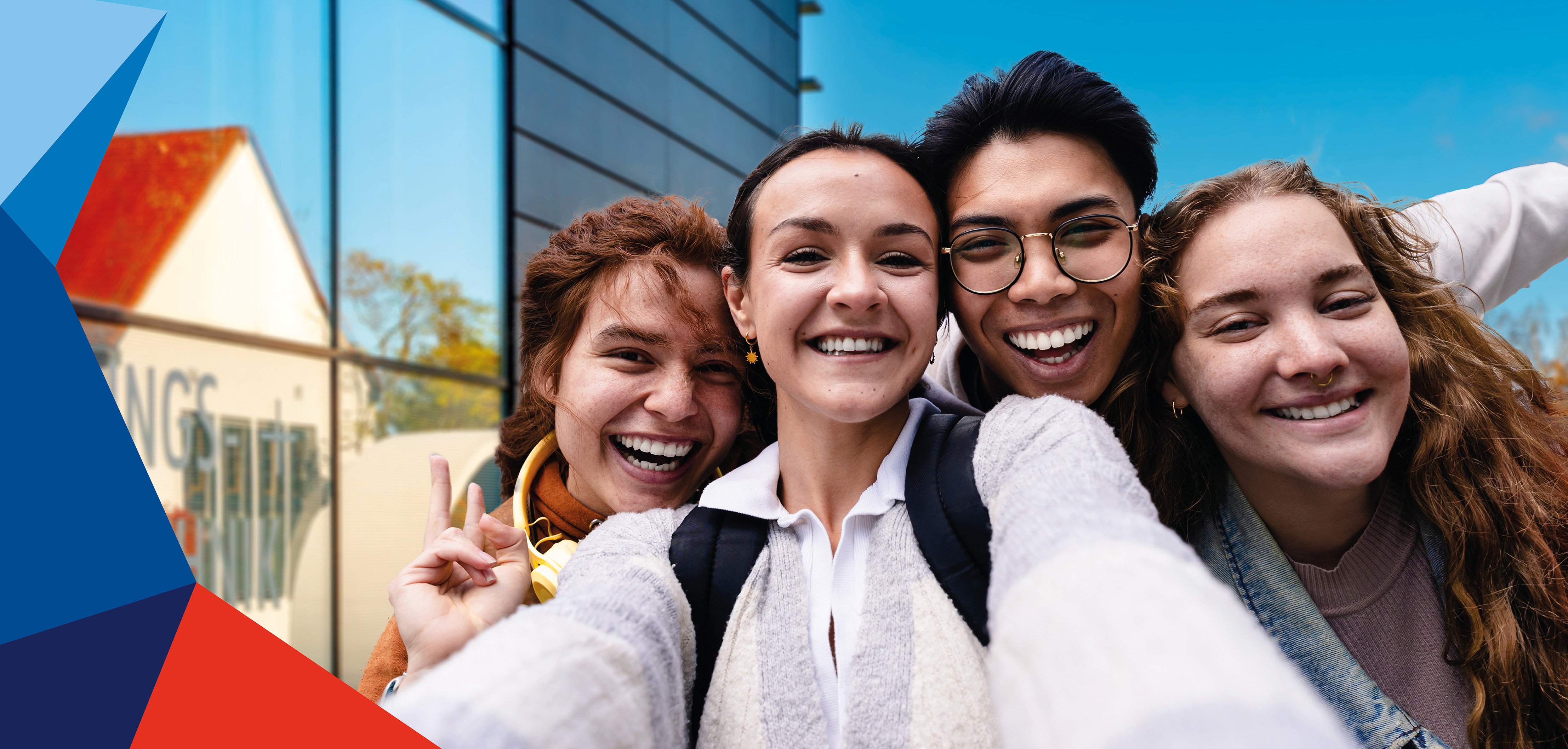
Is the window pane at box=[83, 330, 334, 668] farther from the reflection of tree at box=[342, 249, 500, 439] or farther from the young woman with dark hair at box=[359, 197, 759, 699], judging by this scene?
the young woman with dark hair at box=[359, 197, 759, 699]

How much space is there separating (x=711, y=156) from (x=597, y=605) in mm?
10171

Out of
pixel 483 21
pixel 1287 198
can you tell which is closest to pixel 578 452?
pixel 1287 198

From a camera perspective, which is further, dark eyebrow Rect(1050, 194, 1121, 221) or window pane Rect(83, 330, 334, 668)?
window pane Rect(83, 330, 334, 668)

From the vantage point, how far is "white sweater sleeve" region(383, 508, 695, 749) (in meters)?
1.13

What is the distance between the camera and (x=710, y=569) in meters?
1.68

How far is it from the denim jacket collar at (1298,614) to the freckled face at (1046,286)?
48 cm

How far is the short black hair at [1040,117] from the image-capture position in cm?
221

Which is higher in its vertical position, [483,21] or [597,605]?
[483,21]

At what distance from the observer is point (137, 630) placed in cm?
171

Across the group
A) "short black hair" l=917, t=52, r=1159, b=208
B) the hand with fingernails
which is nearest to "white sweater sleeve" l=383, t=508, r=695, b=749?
the hand with fingernails

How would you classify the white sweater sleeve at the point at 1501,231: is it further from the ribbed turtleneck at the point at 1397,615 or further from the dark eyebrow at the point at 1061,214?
the dark eyebrow at the point at 1061,214

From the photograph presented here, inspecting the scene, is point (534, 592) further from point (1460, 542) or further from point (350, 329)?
point (350, 329)

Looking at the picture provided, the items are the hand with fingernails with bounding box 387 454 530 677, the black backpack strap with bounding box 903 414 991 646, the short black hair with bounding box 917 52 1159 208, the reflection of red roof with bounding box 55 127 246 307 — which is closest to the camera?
the black backpack strap with bounding box 903 414 991 646

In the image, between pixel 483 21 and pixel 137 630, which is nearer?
pixel 137 630
